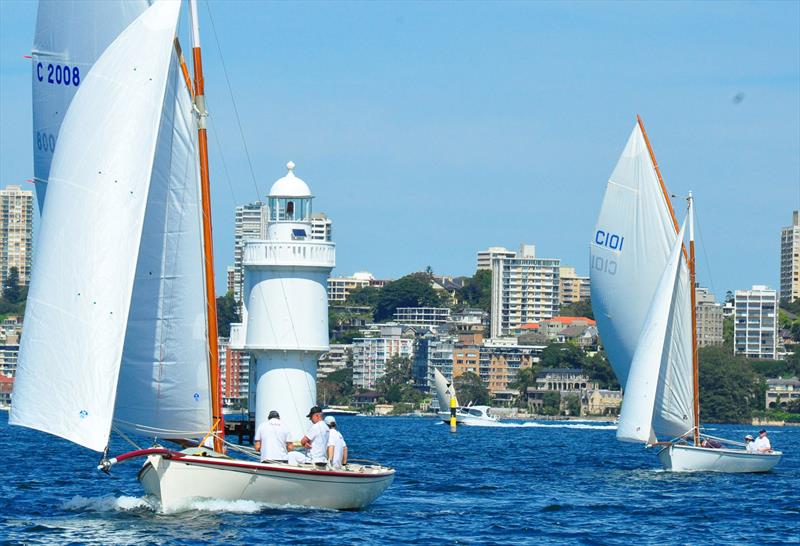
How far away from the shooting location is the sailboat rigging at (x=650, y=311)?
48.4 metres

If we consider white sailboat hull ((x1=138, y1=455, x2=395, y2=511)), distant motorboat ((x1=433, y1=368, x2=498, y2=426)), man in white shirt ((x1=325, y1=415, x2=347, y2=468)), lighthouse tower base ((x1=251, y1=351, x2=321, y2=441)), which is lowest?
distant motorboat ((x1=433, y1=368, x2=498, y2=426))

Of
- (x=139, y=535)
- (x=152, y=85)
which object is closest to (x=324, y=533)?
(x=139, y=535)

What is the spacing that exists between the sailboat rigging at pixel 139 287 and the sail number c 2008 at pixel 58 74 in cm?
120

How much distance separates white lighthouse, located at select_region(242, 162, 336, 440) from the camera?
133 feet

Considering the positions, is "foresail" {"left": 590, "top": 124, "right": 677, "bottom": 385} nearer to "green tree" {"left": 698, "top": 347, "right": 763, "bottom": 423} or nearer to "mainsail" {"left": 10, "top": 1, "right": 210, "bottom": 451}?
"mainsail" {"left": 10, "top": 1, "right": 210, "bottom": 451}

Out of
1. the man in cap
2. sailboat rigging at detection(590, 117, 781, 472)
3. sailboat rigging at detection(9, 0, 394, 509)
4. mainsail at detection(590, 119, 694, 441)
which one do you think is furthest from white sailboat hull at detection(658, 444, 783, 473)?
the man in cap

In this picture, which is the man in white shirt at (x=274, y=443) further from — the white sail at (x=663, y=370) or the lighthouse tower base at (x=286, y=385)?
the white sail at (x=663, y=370)

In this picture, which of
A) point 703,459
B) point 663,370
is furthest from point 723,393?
point 703,459

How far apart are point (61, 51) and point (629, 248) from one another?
25947 millimetres

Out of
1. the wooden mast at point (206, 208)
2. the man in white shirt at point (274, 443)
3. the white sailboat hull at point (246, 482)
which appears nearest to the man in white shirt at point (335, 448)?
the white sailboat hull at point (246, 482)

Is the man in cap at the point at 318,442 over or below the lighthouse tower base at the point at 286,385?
below

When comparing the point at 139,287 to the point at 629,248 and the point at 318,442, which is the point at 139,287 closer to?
the point at 318,442

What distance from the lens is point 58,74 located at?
32844 mm

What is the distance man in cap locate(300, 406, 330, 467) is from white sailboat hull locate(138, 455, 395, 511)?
1.37ft
